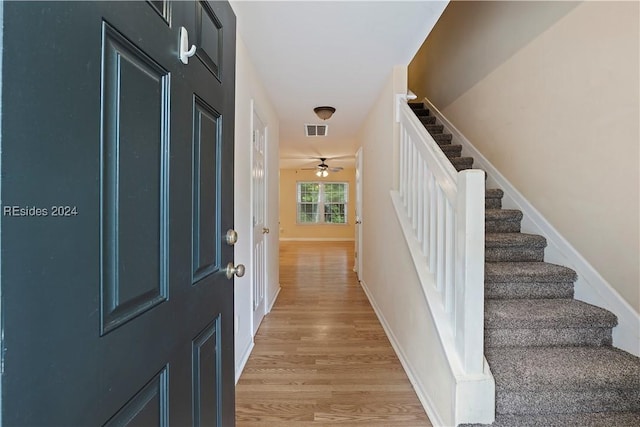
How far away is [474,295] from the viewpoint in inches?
52.0

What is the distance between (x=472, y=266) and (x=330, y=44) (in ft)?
5.93

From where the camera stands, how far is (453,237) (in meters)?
1.49

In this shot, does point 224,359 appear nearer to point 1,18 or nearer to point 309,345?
point 1,18

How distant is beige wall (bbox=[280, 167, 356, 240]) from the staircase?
24.1 feet

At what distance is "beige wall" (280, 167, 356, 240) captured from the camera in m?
9.68

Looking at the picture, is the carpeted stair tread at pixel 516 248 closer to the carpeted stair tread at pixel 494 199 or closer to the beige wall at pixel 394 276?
the carpeted stair tread at pixel 494 199

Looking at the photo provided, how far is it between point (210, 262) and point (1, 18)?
0.73 m

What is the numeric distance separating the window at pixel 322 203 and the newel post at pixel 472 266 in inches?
332

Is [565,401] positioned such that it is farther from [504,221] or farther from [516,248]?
[504,221]

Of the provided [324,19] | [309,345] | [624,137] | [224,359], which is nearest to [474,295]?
[224,359]

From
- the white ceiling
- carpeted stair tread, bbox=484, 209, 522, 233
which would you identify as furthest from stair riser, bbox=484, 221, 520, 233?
the white ceiling

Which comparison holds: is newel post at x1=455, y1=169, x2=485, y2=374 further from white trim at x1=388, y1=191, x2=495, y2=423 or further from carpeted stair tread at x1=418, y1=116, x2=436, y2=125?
carpeted stair tread at x1=418, y1=116, x2=436, y2=125

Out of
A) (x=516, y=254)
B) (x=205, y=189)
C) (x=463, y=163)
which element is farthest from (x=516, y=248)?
(x=205, y=189)

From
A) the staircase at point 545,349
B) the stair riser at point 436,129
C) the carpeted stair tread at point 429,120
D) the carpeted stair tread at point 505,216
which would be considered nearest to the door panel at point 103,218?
the staircase at point 545,349
